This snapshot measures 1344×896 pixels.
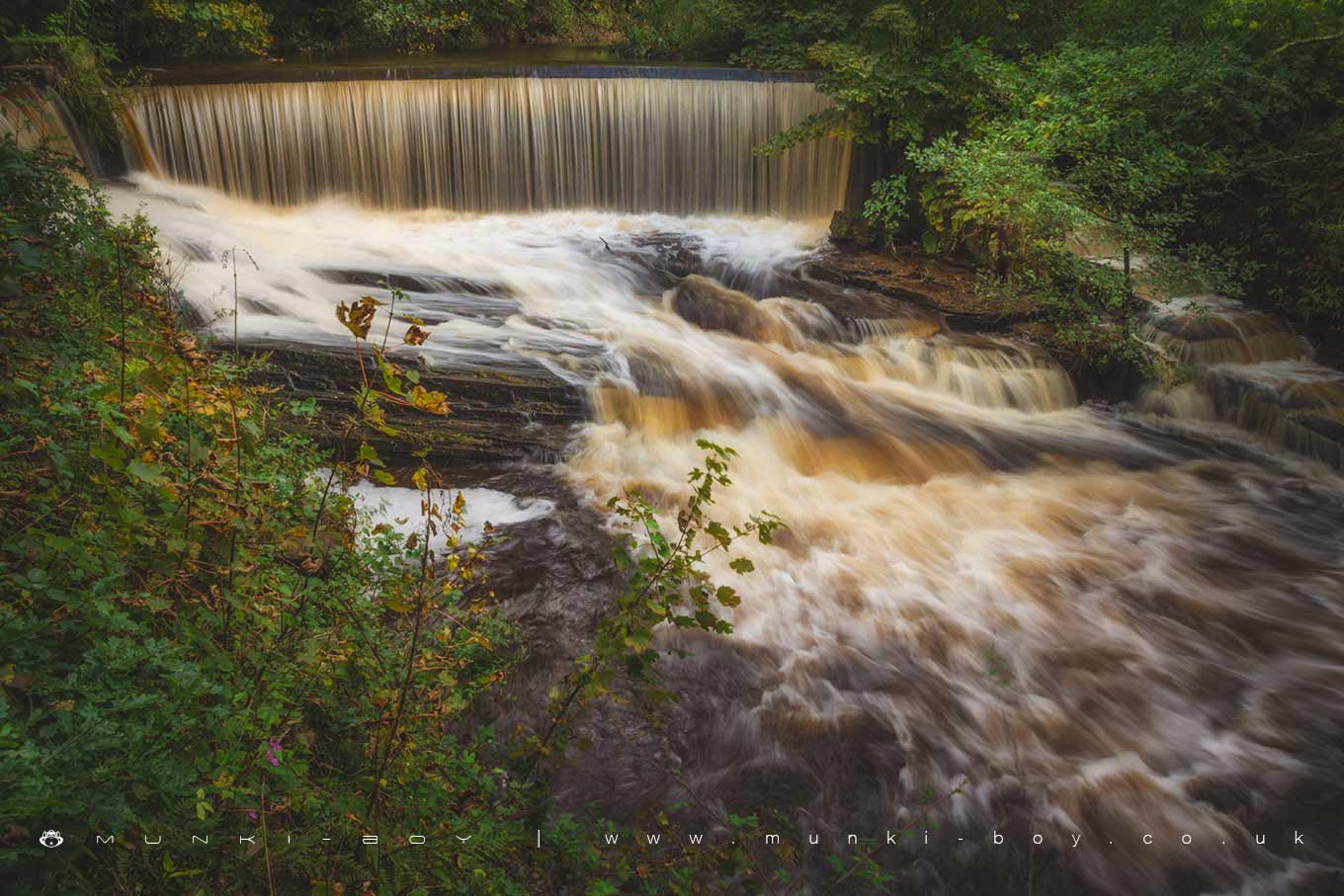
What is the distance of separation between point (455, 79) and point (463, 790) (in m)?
10.3

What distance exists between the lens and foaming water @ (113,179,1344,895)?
3520 mm

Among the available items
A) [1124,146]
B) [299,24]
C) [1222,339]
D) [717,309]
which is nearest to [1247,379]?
[1222,339]

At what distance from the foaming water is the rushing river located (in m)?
0.02

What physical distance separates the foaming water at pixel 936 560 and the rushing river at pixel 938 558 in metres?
0.02

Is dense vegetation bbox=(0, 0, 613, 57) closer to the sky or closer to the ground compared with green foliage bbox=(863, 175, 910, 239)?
closer to the sky

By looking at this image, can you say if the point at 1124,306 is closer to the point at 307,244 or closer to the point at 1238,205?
the point at 1238,205

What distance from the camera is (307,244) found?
353 inches

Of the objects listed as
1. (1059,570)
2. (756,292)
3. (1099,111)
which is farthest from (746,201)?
(1059,570)

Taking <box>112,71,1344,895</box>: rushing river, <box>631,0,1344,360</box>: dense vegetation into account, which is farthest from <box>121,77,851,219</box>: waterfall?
<box>631,0,1344,360</box>: dense vegetation

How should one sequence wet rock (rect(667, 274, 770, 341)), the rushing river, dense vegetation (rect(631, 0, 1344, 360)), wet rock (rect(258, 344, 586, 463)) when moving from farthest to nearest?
wet rock (rect(667, 274, 770, 341))
dense vegetation (rect(631, 0, 1344, 360))
wet rock (rect(258, 344, 586, 463))
the rushing river

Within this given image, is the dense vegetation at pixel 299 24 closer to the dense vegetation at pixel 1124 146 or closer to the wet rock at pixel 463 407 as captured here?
the wet rock at pixel 463 407

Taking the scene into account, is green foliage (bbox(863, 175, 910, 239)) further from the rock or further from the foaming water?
the foaming water

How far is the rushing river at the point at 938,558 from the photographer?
348cm

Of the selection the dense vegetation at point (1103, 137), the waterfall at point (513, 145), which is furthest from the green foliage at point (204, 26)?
the waterfall at point (513, 145)
